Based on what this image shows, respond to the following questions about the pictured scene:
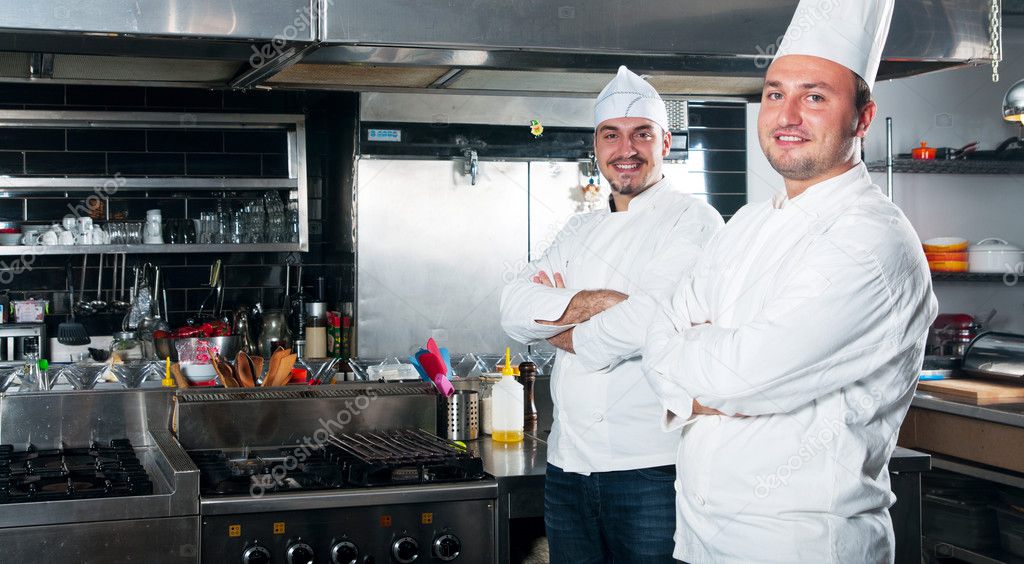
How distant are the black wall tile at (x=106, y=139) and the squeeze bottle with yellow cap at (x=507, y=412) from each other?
3372mm

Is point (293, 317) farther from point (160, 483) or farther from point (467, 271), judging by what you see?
point (160, 483)

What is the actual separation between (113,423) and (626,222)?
1.55 metres

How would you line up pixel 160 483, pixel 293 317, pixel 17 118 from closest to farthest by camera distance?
pixel 160 483 < pixel 17 118 < pixel 293 317

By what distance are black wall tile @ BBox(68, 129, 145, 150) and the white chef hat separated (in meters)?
4.50

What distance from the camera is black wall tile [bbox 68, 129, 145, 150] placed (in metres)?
5.46

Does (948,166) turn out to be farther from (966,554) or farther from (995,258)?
(966,554)

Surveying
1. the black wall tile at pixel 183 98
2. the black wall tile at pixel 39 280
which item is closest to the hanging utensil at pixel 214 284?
the black wall tile at pixel 39 280

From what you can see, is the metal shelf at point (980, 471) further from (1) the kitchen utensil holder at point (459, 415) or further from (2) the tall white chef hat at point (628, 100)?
(2) the tall white chef hat at point (628, 100)

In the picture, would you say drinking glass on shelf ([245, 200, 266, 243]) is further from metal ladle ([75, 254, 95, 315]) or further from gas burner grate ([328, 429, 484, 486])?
gas burner grate ([328, 429, 484, 486])

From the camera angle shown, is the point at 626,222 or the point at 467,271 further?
the point at 467,271

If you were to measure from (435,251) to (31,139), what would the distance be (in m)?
2.21

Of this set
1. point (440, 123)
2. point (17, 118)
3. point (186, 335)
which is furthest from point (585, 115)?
point (17, 118)

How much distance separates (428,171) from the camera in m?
5.12

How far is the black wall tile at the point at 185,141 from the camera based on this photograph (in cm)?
557
